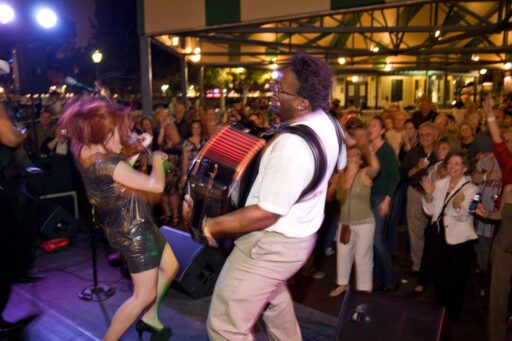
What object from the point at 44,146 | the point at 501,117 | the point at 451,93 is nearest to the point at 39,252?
the point at 44,146

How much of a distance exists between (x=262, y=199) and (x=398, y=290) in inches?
136

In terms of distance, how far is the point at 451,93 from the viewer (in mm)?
25750

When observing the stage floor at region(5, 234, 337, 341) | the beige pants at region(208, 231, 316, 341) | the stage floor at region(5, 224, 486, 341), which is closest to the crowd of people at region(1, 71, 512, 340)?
the stage floor at region(5, 224, 486, 341)

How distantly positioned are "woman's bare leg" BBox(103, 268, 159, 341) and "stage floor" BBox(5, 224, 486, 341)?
562 millimetres

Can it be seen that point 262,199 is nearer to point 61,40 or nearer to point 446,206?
point 446,206

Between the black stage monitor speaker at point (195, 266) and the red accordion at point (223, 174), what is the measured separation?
2.00 m

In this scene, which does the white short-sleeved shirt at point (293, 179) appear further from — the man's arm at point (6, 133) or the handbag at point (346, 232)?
the man's arm at point (6, 133)

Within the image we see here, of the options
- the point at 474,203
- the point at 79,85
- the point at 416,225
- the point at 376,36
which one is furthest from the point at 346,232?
the point at 376,36

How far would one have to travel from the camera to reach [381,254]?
488 cm

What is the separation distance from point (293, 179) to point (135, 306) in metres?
1.77

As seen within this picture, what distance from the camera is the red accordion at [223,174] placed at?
245 centimetres

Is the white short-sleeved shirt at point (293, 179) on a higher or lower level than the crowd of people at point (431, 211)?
higher

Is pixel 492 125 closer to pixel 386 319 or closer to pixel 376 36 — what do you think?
pixel 386 319

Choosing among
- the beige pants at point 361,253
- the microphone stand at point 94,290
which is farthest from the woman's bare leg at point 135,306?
the beige pants at point 361,253
